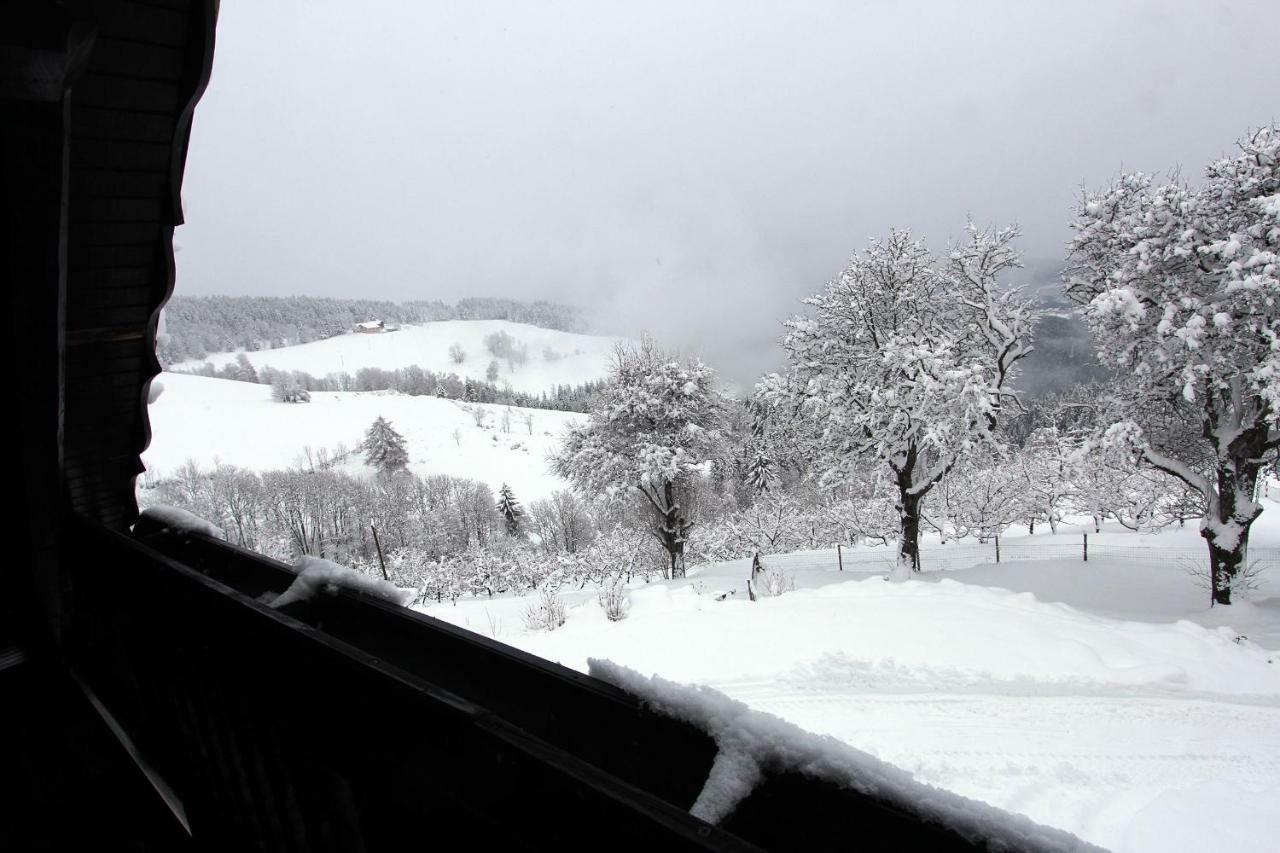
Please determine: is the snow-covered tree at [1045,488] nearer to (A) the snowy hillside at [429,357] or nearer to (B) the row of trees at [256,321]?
(A) the snowy hillside at [429,357]

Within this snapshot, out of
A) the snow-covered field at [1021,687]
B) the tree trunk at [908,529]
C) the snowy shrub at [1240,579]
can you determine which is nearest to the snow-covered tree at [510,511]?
the tree trunk at [908,529]

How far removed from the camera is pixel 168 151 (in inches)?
81.4

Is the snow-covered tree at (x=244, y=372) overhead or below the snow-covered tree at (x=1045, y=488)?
overhead

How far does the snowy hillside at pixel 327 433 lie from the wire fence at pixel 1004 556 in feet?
95.8

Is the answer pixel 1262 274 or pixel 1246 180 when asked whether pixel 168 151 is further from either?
pixel 1246 180

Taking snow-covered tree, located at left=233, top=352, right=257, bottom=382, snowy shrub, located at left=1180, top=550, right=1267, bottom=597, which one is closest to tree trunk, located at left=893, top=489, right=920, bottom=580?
snowy shrub, located at left=1180, top=550, right=1267, bottom=597

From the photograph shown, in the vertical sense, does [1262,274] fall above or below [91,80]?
above

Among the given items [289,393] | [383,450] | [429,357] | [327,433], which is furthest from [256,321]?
[383,450]

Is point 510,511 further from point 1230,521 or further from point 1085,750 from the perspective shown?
point 1085,750

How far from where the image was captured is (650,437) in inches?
752

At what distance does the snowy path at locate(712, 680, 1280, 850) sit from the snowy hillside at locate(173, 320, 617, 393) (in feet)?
385

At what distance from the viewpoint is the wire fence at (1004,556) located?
1648cm

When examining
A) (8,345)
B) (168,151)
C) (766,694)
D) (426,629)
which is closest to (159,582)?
(426,629)

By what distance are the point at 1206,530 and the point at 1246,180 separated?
6608 millimetres
